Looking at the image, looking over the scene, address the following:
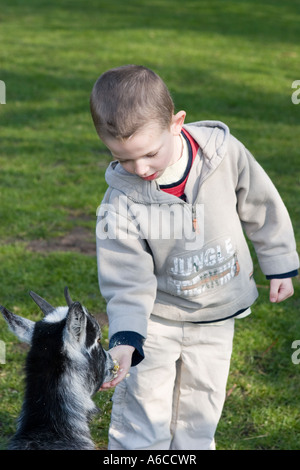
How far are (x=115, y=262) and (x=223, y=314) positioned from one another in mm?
627

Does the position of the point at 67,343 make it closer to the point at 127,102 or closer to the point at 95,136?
the point at 127,102

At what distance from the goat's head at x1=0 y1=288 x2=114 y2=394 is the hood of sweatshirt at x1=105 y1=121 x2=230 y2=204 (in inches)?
24.1

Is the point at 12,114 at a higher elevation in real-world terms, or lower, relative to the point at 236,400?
higher

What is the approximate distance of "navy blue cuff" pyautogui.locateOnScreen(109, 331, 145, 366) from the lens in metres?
2.94

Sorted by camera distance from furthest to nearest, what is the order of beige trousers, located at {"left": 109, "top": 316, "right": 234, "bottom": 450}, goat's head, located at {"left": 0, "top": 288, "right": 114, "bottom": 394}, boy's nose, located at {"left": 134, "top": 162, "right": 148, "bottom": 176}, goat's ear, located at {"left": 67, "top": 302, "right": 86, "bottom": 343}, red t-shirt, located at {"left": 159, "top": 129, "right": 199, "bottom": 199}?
beige trousers, located at {"left": 109, "top": 316, "right": 234, "bottom": 450} < red t-shirt, located at {"left": 159, "top": 129, "right": 199, "bottom": 199} < boy's nose, located at {"left": 134, "top": 162, "right": 148, "bottom": 176} < goat's head, located at {"left": 0, "top": 288, "right": 114, "bottom": 394} < goat's ear, located at {"left": 67, "top": 302, "right": 86, "bottom": 343}

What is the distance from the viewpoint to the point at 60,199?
6.68 m

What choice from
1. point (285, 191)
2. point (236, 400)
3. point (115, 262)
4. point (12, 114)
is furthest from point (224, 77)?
point (115, 262)

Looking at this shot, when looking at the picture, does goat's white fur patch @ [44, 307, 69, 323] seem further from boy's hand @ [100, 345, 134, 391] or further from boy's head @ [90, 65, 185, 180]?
boy's head @ [90, 65, 185, 180]

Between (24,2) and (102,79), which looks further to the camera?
(24,2)

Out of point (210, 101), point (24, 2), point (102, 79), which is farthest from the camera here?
point (24, 2)

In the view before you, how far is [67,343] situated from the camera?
8.93 ft

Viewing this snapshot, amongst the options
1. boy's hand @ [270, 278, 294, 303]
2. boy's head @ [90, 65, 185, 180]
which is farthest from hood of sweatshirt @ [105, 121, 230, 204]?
boy's hand @ [270, 278, 294, 303]
